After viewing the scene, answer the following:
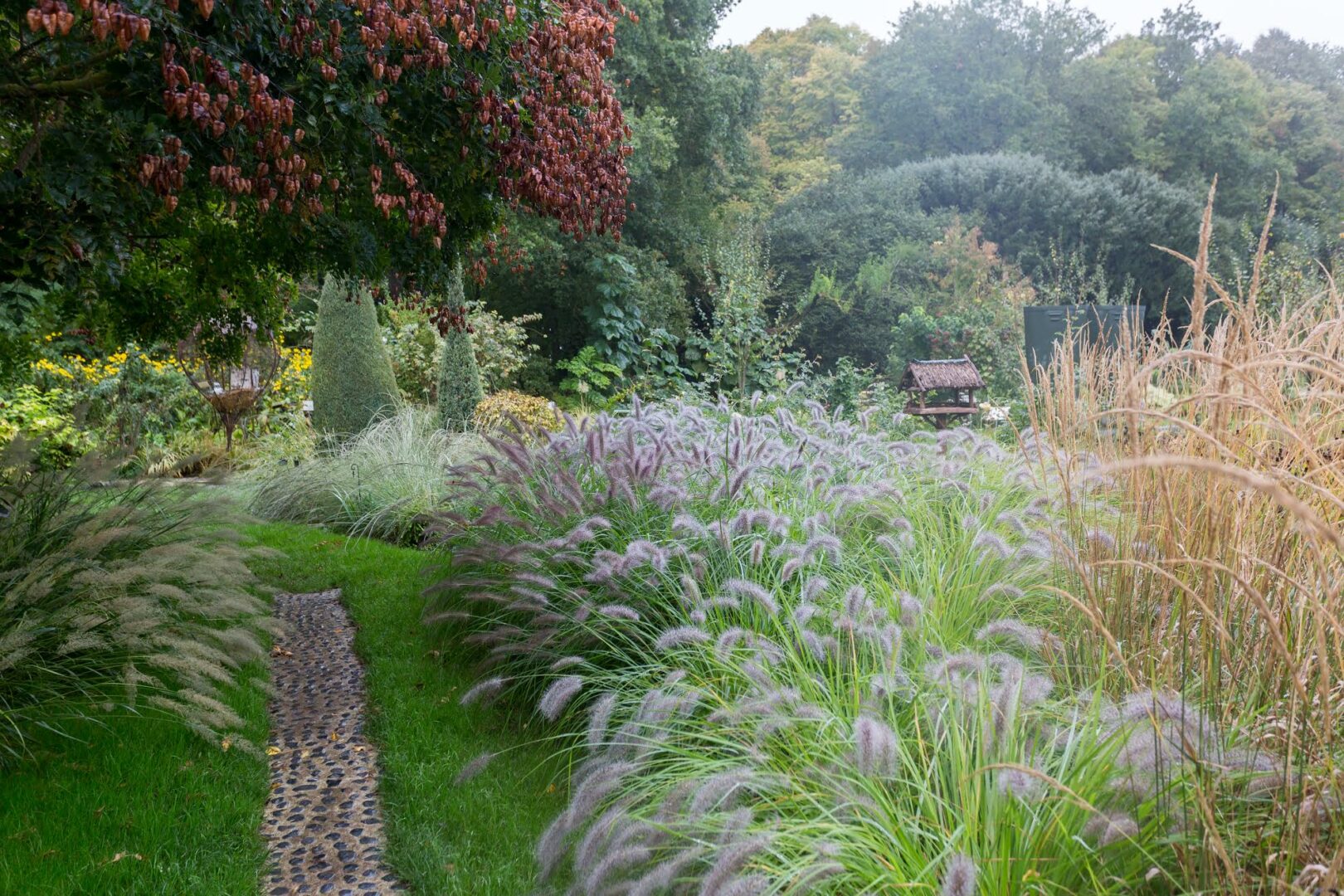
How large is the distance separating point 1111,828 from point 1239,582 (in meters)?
0.52

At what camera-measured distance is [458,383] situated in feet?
31.0

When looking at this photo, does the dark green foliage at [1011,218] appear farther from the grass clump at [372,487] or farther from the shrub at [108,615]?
the shrub at [108,615]

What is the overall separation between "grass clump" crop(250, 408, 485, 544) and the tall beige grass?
4.59 meters

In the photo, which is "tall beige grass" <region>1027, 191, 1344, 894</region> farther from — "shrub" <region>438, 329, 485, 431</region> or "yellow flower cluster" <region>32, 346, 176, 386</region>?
"yellow flower cluster" <region>32, 346, 176, 386</region>

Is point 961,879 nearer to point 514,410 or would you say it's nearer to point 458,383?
point 514,410

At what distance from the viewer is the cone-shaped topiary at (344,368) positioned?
28.7ft

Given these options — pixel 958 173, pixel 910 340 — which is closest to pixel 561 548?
pixel 910 340

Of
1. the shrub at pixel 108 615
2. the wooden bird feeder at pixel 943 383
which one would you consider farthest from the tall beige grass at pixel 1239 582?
the wooden bird feeder at pixel 943 383

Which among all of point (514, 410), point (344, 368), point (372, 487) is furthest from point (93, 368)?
point (372, 487)

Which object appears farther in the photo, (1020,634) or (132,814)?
(132,814)

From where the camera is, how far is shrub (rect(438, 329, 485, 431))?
9.41 meters

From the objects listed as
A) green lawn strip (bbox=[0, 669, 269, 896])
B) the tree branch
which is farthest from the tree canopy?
green lawn strip (bbox=[0, 669, 269, 896])

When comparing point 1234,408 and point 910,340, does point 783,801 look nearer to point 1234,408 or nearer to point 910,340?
point 1234,408

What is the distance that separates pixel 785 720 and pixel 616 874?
1.77 feet
